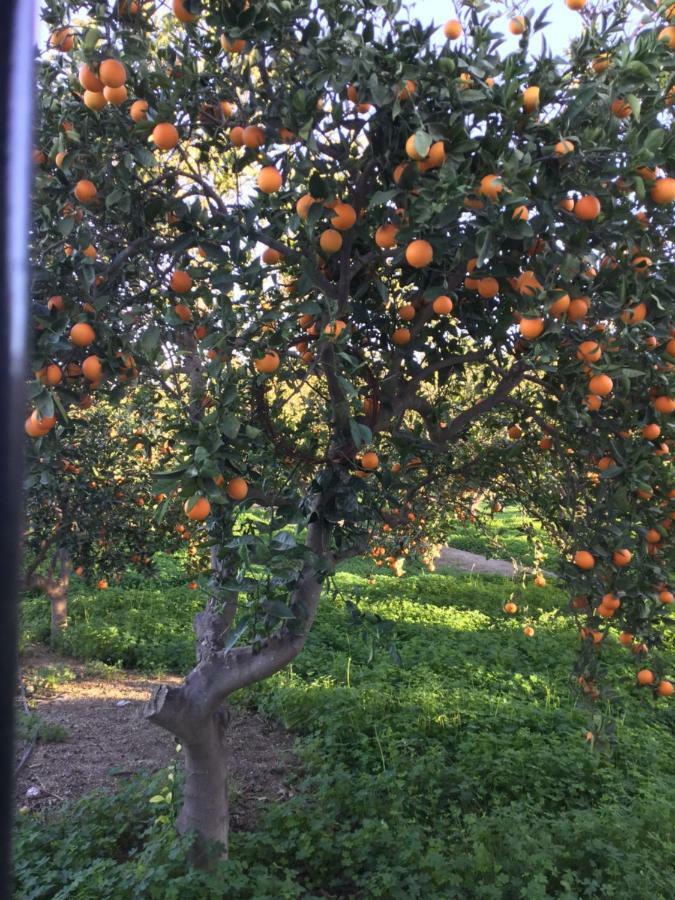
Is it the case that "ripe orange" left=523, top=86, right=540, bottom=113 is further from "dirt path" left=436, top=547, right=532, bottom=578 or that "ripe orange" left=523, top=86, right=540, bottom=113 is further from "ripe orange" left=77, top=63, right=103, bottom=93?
"dirt path" left=436, top=547, right=532, bottom=578

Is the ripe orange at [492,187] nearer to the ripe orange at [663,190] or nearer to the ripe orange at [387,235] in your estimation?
the ripe orange at [387,235]

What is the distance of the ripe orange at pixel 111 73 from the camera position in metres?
2.03

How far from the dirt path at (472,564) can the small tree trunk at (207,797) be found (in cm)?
1052

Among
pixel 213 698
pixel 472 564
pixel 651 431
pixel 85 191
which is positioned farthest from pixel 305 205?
pixel 472 564

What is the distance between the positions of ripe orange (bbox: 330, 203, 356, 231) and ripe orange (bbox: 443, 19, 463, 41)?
698 mm

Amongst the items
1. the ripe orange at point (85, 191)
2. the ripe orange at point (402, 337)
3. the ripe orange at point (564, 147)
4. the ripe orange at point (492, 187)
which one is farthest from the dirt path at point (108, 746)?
the ripe orange at point (564, 147)

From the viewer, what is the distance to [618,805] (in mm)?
4438

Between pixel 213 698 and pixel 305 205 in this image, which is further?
pixel 213 698

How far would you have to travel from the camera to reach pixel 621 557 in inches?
111

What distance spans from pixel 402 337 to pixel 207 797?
8.64 feet

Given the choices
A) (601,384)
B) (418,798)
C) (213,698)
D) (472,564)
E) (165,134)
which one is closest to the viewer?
(165,134)

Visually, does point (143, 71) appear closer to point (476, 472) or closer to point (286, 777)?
point (476, 472)

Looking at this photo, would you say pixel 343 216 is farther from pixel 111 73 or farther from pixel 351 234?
pixel 111 73

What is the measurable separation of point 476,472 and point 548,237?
2.29m
